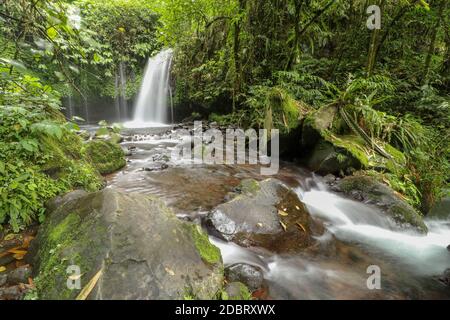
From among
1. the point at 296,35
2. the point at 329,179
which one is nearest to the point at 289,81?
the point at 296,35

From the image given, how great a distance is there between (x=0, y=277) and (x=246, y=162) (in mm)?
4625

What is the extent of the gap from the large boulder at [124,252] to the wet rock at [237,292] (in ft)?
0.30

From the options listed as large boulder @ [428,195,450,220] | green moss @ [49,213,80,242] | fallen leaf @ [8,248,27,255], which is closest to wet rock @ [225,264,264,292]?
green moss @ [49,213,80,242]

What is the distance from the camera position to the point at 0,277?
2172 mm

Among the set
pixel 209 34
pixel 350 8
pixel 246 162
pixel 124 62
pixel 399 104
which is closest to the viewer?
pixel 246 162

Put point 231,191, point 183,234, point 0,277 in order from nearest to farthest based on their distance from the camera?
point 0,277 < point 183,234 < point 231,191

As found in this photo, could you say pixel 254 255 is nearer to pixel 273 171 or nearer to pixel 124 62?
pixel 273 171

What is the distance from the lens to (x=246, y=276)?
2.53m

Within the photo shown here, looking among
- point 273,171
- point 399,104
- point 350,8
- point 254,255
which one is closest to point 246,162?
point 273,171

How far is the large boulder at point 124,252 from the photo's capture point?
1.83 meters

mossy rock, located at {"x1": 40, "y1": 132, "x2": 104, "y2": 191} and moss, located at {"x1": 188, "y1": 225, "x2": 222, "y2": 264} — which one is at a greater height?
mossy rock, located at {"x1": 40, "y1": 132, "x2": 104, "y2": 191}

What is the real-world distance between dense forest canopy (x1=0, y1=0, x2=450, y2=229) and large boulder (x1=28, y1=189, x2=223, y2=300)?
0.68 meters

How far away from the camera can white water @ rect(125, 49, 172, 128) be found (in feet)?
41.1

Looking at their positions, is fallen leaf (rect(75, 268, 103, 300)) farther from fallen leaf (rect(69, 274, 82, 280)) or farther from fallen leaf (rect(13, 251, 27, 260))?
fallen leaf (rect(13, 251, 27, 260))
